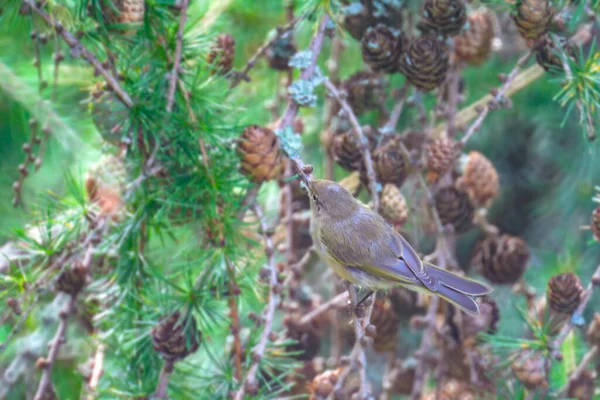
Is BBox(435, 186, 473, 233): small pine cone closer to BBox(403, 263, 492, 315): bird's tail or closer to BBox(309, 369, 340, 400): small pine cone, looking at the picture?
BBox(403, 263, 492, 315): bird's tail

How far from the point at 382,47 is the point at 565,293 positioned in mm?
446

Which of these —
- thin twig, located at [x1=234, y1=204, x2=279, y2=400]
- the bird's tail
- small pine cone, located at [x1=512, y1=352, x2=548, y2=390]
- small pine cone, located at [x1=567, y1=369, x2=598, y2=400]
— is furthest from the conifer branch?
small pine cone, located at [x1=567, y1=369, x2=598, y2=400]

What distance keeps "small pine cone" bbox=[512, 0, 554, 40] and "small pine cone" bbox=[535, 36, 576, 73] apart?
0.08 ft

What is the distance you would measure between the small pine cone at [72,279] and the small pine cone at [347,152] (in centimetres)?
41

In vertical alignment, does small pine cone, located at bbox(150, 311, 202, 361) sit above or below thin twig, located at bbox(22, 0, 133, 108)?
below

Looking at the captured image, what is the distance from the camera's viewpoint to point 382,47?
40.7 inches

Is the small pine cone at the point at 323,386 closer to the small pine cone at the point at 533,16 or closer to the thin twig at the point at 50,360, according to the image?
the thin twig at the point at 50,360

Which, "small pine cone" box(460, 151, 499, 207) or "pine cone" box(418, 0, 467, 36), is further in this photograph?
"small pine cone" box(460, 151, 499, 207)

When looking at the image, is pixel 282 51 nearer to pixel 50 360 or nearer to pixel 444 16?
pixel 444 16

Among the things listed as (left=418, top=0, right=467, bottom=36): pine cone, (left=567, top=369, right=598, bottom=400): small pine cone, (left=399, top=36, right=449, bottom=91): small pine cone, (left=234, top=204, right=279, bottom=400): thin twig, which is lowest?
(left=567, top=369, right=598, bottom=400): small pine cone

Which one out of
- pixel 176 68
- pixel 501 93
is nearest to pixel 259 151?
pixel 176 68

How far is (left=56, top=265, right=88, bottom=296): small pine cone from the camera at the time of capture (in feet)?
3.18

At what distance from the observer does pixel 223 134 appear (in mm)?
981

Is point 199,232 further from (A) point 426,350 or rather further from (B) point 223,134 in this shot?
(A) point 426,350
